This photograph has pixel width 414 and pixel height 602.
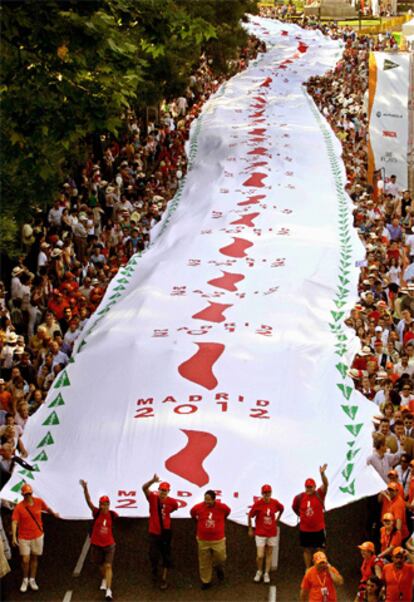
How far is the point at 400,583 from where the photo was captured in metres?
14.1

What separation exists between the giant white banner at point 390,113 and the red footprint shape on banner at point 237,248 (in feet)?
28.1

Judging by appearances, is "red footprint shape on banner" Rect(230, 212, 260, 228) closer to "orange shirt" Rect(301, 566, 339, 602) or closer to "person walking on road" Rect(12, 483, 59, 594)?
"person walking on road" Rect(12, 483, 59, 594)

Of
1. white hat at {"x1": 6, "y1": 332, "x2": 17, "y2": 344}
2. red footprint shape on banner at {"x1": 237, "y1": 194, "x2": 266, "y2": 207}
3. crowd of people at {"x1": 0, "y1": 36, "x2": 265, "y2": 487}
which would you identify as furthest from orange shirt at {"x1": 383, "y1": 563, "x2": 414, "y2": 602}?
red footprint shape on banner at {"x1": 237, "y1": 194, "x2": 266, "y2": 207}

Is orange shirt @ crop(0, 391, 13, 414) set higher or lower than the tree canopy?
lower

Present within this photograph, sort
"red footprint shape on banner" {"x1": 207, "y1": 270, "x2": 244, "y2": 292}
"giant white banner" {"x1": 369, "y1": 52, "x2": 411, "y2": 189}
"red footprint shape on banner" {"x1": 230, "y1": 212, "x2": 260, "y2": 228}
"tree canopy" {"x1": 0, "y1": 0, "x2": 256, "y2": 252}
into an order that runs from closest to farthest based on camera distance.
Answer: "tree canopy" {"x1": 0, "y1": 0, "x2": 256, "y2": 252}
"red footprint shape on banner" {"x1": 207, "y1": 270, "x2": 244, "y2": 292}
"red footprint shape on banner" {"x1": 230, "y1": 212, "x2": 260, "y2": 228}
"giant white banner" {"x1": 369, "y1": 52, "x2": 411, "y2": 189}

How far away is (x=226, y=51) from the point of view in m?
43.0

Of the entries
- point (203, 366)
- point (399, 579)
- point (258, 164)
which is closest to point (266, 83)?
point (258, 164)

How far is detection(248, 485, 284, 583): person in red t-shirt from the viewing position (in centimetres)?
1600

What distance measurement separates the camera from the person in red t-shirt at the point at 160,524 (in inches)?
634

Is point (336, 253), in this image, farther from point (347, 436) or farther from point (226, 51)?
point (226, 51)

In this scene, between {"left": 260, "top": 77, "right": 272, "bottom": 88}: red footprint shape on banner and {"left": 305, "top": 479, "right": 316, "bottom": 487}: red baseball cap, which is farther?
{"left": 260, "top": 77, "right": 272, "bottom": 88}: red footprint shape on banner

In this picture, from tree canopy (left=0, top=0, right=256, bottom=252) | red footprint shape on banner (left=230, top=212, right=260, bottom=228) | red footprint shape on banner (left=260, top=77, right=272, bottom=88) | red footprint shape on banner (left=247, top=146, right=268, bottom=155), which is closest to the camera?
tree canopy (left=0, top=0, right=256, bottom=252)

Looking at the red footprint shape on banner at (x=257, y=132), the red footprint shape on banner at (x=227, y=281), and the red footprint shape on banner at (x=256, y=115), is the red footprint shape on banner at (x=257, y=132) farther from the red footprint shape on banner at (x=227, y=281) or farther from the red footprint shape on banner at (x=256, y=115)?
the red footprint shape on banner at (x=227, y=281)

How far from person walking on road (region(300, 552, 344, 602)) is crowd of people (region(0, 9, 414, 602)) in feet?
0.05
